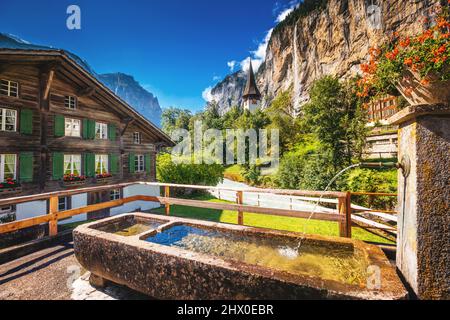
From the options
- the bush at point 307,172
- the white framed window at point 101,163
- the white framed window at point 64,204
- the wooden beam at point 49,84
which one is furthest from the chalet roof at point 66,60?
the bush at point 307,172

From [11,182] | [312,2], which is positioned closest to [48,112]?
[11,182]

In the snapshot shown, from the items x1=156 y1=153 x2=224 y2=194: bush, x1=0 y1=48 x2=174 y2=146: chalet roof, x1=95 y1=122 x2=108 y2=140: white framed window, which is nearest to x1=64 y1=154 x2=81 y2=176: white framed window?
x1=95 y1=122 x2=108 y2=140: white framed window

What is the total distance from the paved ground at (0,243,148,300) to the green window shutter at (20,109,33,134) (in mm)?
7506

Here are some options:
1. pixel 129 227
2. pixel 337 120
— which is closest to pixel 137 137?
pixel 129 227

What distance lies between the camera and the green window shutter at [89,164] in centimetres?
1075

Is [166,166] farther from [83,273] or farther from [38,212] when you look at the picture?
[83,273]

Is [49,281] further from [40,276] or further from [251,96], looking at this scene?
[251,96]

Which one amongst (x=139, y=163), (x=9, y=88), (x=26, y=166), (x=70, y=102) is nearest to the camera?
(x=9, y=88)

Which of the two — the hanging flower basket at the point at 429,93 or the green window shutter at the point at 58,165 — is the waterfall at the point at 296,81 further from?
the hanging flower basket at the point at 429,93

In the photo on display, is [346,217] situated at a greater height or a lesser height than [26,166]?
lesser

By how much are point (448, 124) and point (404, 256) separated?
128 centimetres

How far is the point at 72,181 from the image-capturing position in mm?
10094

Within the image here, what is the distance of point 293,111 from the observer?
46688 millimetres

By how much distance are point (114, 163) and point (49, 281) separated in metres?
10.1
